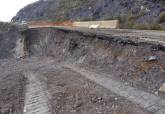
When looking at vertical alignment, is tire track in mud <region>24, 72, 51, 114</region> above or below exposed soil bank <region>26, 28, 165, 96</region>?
below

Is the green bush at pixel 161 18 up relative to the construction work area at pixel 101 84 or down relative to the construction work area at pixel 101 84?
up

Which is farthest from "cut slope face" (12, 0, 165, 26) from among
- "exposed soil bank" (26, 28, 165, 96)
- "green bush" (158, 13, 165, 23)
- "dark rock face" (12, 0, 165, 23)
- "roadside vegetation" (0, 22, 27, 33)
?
"roadside vegetation" (0, 22, 27, 33)

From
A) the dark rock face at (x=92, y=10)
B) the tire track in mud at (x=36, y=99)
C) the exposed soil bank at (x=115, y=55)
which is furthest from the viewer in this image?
the dark rock face at (x=92, y=10)

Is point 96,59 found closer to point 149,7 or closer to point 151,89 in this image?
point 151,89

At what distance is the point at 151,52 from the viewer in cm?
1480

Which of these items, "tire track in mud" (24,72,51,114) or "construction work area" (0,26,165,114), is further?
"tire track in mud" (24,72,51,114)

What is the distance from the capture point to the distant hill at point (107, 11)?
3296 centimetres

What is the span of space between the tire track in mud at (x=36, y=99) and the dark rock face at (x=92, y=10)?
57.4 feet

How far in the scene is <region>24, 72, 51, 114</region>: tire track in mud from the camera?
1276 centimetres

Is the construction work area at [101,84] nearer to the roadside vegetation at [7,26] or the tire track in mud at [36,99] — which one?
the tire track in mud at [36,99]

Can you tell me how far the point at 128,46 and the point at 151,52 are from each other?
254 cm

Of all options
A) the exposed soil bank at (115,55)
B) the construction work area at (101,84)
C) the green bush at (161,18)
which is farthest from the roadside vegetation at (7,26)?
the construction work area at (101,84)

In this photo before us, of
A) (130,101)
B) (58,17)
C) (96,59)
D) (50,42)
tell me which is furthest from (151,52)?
(58,17)

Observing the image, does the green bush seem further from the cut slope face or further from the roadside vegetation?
the roadside vegetation
